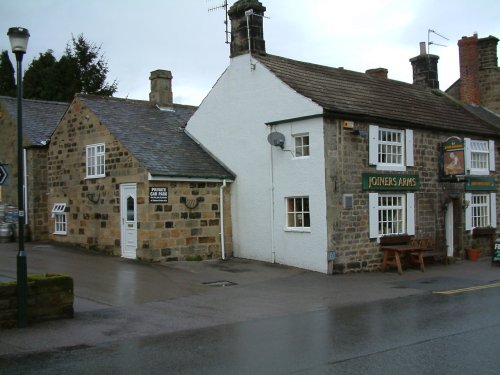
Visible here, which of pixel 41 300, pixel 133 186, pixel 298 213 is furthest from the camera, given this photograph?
pixel 133 186

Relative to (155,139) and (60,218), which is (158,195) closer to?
(155,139)

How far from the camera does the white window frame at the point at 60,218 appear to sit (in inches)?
854

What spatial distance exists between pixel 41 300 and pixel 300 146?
10.0 metres

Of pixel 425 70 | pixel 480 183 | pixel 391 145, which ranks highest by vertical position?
pixel 425 70

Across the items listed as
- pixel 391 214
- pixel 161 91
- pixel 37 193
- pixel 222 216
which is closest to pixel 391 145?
pixel 391 214

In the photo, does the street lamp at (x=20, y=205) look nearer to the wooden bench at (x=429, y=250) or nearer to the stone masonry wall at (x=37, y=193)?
the wooden bench at (x=429, y=250)

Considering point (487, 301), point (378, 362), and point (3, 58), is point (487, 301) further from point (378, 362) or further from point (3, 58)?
point (3, 58)

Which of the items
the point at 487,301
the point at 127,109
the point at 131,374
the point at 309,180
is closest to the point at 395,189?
the point at 309,180

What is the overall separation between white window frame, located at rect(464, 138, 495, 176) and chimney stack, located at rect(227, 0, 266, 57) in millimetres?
8732

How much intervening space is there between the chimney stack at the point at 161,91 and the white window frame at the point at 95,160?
4.91 m

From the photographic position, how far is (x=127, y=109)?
22.2m

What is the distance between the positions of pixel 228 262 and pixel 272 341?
33.6ft

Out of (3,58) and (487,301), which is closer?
(487,301)

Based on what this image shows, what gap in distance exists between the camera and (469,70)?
28156 millimetres
